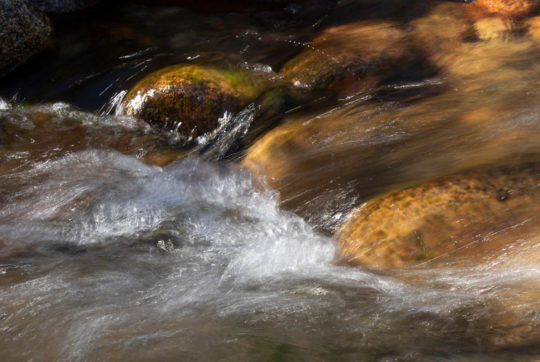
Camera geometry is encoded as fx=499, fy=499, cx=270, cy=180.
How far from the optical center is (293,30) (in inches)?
286

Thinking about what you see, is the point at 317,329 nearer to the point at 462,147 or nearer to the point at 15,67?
the point at 462,147

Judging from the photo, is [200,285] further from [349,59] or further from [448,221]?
[349,59]

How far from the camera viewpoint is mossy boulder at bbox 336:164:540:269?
10.7 feet

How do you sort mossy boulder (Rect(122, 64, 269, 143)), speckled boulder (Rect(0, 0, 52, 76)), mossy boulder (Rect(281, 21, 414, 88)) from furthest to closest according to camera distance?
speckled boulder (Rect(0, 0, 52, 76))
mossy boulder (Rect(281, 21, 414, 88))
mossy boulder (Rect(122, 64, 269, 143))

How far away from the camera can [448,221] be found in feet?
11.1

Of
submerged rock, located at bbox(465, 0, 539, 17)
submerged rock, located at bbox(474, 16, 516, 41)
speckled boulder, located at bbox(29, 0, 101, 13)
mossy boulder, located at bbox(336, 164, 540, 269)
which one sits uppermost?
speckled boulder, located at bbox(29, 0, 101, 13)

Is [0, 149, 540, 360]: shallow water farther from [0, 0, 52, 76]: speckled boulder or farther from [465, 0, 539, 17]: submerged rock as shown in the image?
[465, 0, 539, 17]: submerged rock

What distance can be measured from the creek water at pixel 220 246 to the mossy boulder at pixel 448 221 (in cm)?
10

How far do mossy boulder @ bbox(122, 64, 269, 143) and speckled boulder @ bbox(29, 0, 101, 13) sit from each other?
3.80 m

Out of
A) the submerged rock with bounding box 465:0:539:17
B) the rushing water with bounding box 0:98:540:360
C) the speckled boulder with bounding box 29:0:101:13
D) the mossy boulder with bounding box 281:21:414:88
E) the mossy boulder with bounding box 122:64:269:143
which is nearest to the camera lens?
the rushing water with bounding box 0:98:540:360

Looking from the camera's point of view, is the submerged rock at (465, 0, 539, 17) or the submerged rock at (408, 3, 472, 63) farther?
the submerged rock at (465, 0, 539, 17)

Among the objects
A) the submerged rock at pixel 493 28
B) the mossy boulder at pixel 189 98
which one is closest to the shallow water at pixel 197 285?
the mossy boulder at pixel 189 98

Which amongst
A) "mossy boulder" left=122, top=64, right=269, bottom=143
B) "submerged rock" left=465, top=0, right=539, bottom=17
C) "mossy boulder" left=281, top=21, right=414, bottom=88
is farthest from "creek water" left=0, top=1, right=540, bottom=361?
"submerged rock" left=465, top=0, right=539, bottom=17

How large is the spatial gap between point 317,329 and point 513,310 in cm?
112
